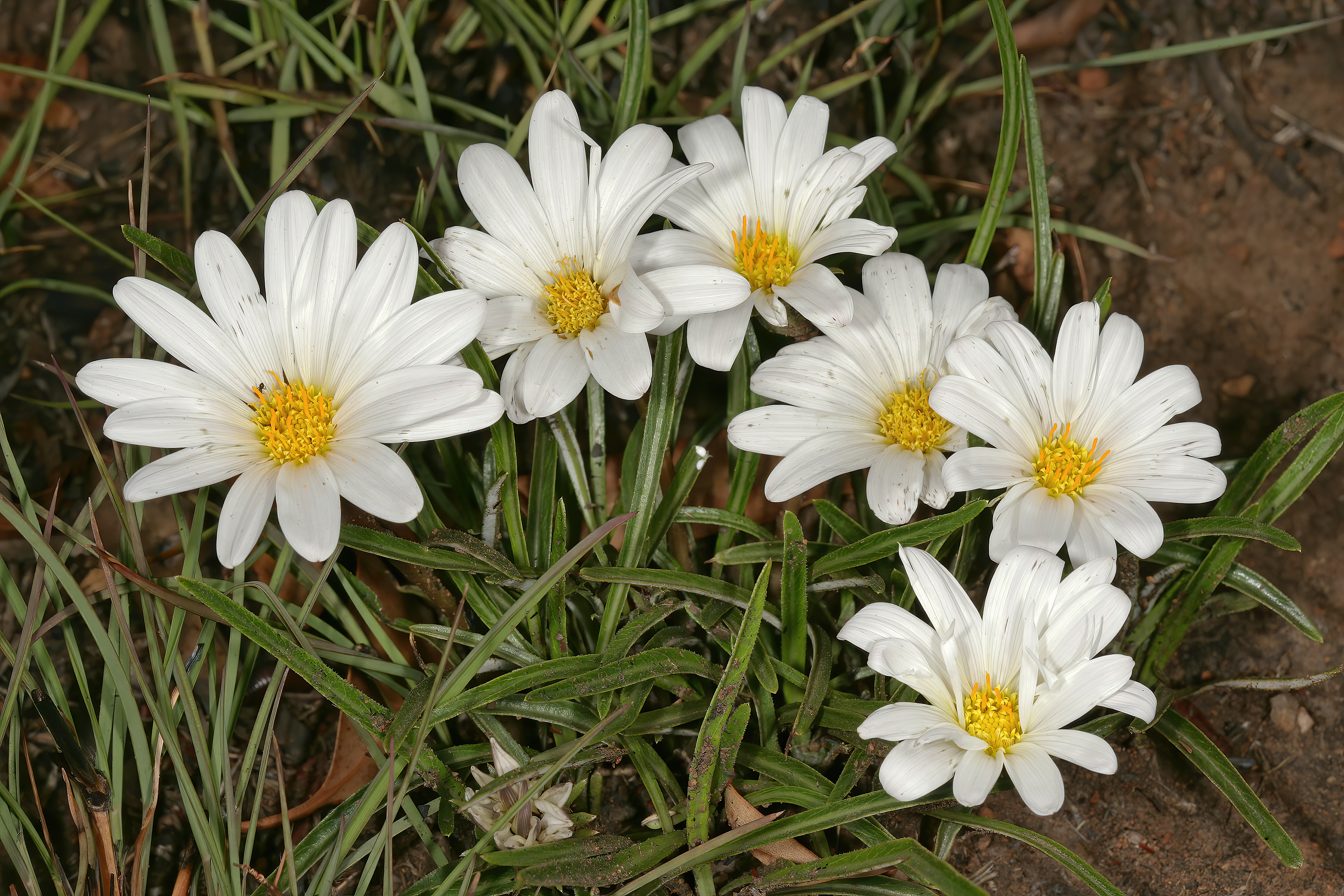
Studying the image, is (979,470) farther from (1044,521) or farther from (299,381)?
(299,381)

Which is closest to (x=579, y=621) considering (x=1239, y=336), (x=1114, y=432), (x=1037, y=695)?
(x=1037, y=695)

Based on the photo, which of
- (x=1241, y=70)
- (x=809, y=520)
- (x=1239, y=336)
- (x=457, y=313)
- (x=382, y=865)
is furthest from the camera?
(x=1241, y=70)

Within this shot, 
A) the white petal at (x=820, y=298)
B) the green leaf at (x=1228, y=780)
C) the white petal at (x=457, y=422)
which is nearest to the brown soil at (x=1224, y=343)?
the green leaf at (x=1228, y=780)

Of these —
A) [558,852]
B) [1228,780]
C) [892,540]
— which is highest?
[892,540]

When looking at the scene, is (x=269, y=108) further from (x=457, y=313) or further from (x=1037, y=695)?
(x=1037, y=695)

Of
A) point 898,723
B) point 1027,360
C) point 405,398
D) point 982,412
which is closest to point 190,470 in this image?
point 405,398

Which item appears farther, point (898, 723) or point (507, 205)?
point (507, 205)
